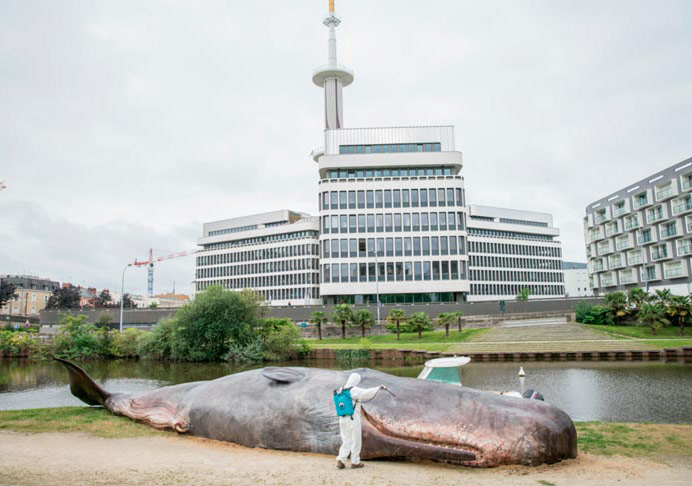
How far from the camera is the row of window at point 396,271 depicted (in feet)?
286

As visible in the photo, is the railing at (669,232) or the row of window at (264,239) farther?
the row of window at (264,239)

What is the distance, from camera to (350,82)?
382 ft

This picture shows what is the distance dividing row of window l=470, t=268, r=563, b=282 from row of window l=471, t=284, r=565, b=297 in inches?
52.8

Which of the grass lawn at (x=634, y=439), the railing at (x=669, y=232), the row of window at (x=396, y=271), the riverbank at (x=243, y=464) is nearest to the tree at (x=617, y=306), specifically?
the railing at (x=669, y=232)

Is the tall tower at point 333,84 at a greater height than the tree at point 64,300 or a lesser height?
greater

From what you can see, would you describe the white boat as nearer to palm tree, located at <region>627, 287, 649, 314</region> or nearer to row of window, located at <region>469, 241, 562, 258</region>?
palm tree, located at <region>627, 287, 649, 314</region>

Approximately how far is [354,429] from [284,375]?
9.07 ft

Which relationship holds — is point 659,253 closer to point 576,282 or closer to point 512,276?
point 512,276

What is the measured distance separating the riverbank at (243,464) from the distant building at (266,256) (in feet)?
293

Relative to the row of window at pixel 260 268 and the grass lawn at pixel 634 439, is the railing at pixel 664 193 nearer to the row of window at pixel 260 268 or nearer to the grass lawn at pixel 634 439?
the row of window at pixel 260 268

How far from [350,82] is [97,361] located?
86.6 m

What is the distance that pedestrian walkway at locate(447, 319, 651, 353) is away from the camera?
4259 cm

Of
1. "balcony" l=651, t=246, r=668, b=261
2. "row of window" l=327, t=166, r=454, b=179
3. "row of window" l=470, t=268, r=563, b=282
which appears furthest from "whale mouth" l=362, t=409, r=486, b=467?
"row of window" l=470, t=268, r=563, b=282

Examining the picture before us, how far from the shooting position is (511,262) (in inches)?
4670
